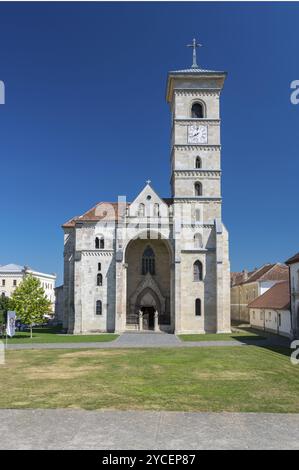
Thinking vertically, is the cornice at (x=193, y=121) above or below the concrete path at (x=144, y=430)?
above

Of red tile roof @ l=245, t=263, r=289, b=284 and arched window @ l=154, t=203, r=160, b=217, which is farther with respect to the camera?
red tile roof @ l=245, t=263, r=289, b=284

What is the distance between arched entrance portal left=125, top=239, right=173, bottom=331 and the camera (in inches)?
1758

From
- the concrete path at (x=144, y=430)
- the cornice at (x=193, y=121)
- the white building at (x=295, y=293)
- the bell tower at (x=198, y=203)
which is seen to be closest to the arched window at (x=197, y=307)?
the bell tower at (x=198, y=203)

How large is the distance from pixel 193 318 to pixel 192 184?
13880 millimetres

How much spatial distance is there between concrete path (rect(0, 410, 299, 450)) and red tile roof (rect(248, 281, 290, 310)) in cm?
2814

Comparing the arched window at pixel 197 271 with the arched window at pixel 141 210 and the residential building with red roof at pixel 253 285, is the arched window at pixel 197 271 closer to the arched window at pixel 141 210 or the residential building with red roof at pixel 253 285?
the arched window at pixel 141 210

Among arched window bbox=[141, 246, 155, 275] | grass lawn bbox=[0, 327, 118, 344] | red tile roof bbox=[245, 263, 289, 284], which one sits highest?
arched window bbox=[141, 246, 155, 275]

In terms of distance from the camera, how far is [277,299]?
42469 mm

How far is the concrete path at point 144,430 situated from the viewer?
896cm

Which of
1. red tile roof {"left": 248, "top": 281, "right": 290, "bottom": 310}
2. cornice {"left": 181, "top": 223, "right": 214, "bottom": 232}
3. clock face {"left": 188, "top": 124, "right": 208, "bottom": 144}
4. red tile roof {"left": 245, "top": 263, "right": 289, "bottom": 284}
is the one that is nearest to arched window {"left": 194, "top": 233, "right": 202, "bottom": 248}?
cornice {"left": 181, "top": 223, "right": 214, "bottom": 232}

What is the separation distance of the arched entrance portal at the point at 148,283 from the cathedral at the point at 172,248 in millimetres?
108

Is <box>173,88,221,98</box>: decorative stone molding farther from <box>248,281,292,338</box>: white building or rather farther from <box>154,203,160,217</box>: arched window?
<box>248,281,292,338</box>: white building

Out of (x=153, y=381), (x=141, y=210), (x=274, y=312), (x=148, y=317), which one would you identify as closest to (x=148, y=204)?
(x=141, y=210)
